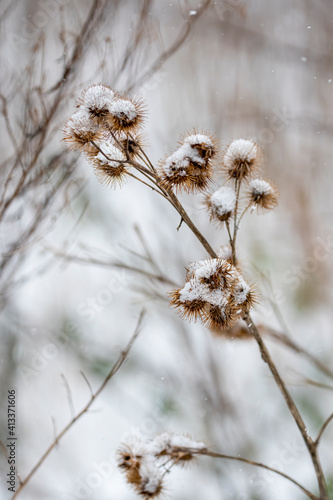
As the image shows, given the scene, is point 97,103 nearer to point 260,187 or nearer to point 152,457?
point 260,187

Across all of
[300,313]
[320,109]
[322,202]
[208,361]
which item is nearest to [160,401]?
[208,361]

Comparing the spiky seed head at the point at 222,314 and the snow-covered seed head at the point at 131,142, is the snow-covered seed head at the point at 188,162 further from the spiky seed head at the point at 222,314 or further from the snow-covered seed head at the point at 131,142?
the spiky seed head at the point at 222,314

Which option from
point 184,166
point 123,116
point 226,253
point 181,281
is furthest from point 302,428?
point 181,281

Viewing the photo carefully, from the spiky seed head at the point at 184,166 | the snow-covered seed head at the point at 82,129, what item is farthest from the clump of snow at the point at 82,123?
the spiky seed head at the point at 184,166

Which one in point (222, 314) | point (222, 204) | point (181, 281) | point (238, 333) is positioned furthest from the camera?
point (181, 281)

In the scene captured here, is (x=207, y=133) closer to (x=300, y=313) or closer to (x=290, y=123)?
(x=290, y=123)

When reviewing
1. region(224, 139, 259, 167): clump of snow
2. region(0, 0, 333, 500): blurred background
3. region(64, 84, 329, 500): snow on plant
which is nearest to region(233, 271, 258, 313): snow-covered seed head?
region(64, 84, 329, 500): snow on plant

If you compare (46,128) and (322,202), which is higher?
(322,202)
